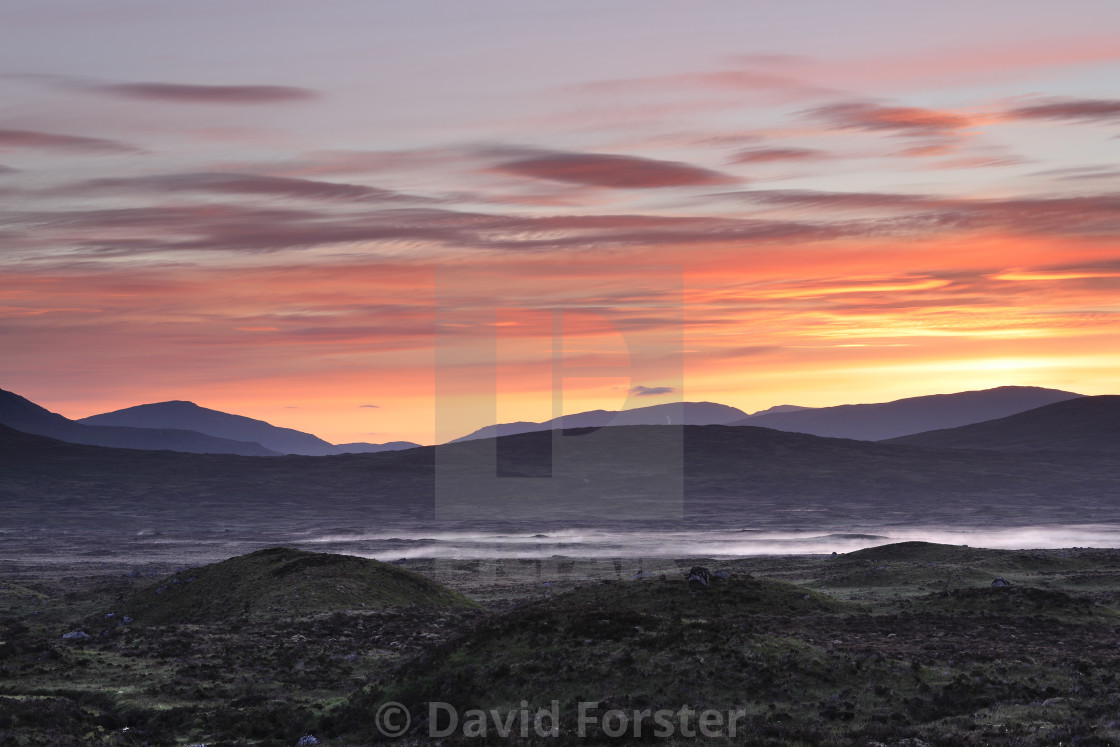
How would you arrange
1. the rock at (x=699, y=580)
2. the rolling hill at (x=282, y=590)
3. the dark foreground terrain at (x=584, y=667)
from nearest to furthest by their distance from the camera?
the dark foreground terrain at (x=584, y=667) → the rock at (x=699, y=580) → the rolling hill at (x=282, y=590)

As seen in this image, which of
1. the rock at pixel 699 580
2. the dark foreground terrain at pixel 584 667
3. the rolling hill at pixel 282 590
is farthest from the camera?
the rolling hill at pixel 282 590

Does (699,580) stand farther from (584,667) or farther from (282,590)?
(282,590)

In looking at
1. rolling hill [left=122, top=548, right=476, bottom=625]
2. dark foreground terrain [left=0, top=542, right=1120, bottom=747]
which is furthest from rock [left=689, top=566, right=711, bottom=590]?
rolling hill [left=122, top=548, right=476, bottom=625]

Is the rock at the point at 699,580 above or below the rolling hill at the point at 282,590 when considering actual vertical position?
above

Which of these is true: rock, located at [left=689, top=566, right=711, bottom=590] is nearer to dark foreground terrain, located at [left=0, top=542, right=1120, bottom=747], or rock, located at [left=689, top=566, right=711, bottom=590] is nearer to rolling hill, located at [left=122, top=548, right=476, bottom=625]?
dark foreground terrain, located at [left=0, top=542, right=1120, bottom=747]

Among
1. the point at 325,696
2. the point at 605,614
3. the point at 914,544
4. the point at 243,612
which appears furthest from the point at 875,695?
the point at 914,544

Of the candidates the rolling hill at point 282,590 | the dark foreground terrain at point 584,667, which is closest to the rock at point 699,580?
the dark foreground terrain at point 584,667

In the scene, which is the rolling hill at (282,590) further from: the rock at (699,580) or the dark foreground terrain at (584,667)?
the rock at (699,580)

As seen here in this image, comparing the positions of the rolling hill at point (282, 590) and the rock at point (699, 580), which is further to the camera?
the rolling hill at point (282, 590)
